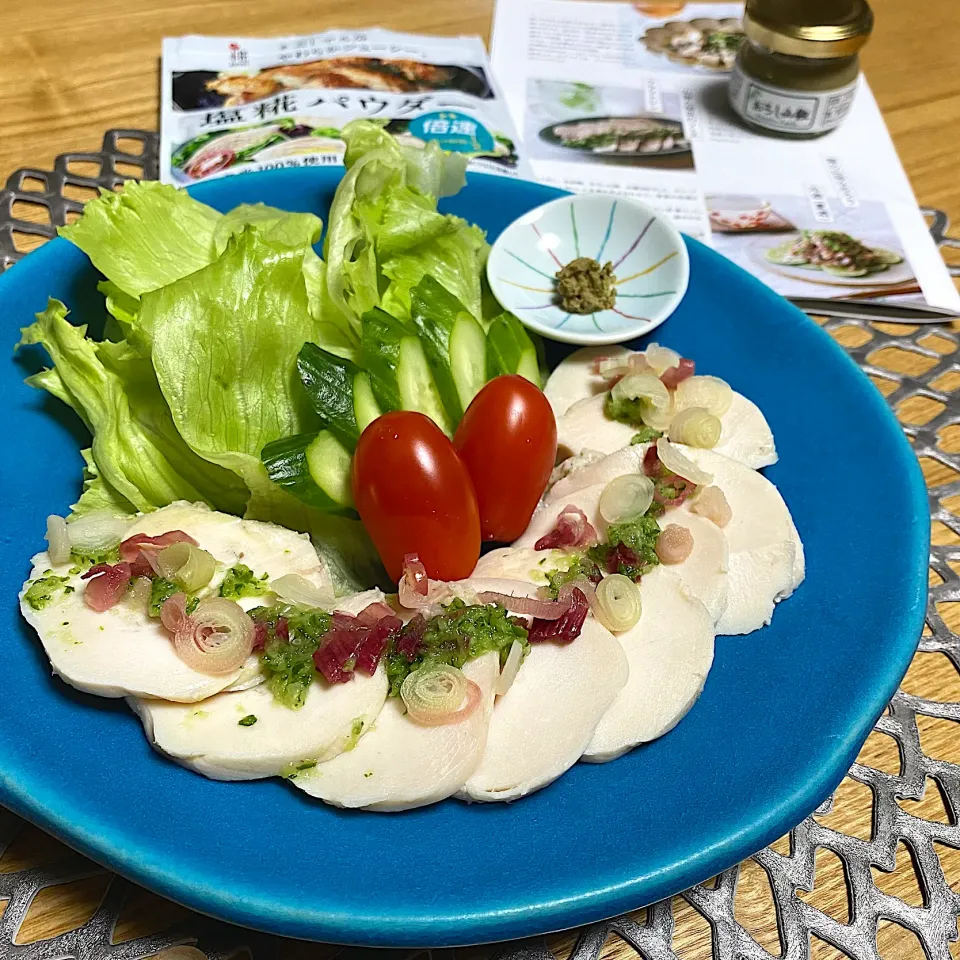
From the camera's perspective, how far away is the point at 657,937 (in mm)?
1682

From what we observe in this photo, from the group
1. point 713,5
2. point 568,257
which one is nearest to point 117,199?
point 568,257

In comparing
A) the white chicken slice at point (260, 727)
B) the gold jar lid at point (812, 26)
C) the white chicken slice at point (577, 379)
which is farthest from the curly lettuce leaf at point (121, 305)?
the gold jar lid at point (812, 26)

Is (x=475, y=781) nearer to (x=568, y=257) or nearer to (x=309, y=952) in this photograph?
(x=309, y=952)

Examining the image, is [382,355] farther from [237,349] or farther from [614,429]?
[614,429]

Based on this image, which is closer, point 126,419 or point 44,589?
point 44,589

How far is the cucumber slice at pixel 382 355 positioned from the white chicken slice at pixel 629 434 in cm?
44

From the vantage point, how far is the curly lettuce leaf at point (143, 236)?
2.09 metres

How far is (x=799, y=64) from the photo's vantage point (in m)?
3.35

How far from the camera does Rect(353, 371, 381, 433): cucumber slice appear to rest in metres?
1.98

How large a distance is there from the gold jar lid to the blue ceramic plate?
1662 mm

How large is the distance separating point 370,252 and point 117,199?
602 millimetres

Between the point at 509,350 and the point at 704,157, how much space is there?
1.77 m

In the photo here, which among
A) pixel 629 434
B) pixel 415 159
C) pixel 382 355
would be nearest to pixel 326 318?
pixel 382 355

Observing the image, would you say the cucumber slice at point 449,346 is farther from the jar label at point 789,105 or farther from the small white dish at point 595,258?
the jar label at point 789,105
